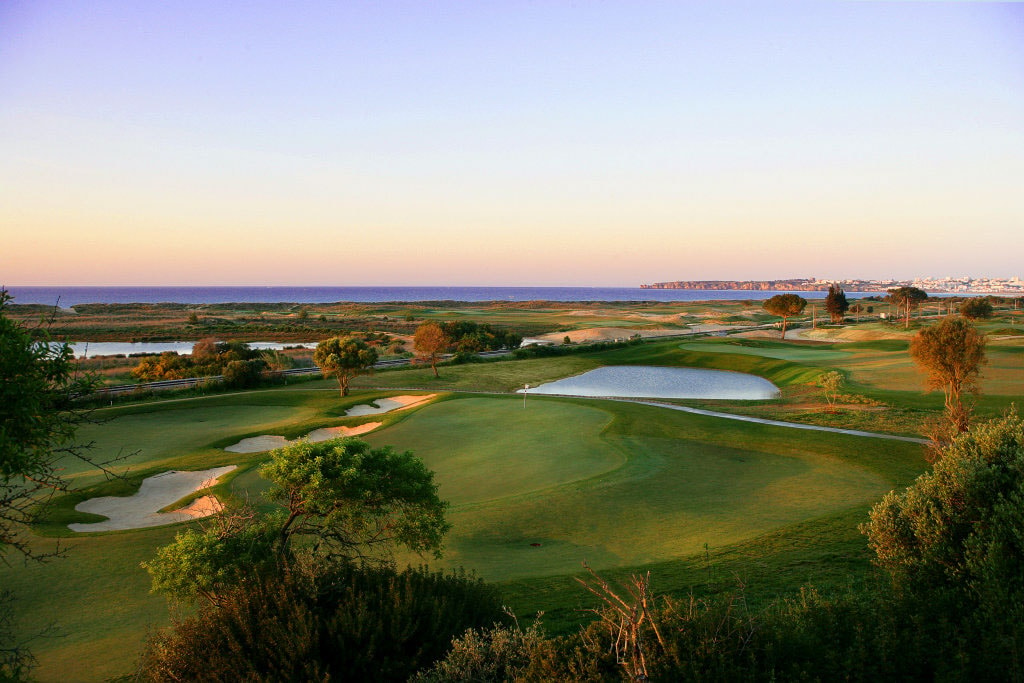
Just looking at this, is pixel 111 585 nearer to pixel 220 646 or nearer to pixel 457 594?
pixel 220 646

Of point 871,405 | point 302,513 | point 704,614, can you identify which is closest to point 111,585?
point 302,513

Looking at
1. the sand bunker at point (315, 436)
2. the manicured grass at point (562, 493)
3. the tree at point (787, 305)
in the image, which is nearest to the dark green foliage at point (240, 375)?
the manicured grass at point (562, 493)

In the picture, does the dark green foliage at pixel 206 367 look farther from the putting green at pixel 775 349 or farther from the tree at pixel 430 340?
the putting green at pixel 775 349

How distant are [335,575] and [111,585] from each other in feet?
17.5

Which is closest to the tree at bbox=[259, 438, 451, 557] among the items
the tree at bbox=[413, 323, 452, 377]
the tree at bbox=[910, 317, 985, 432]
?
the tree at bbox=[910, 317, 985, 432]

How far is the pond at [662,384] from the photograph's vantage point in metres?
41.4

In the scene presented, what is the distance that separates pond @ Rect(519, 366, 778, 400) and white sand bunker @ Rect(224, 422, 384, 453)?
1799 centimetres

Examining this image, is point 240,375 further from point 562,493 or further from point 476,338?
point 476,338

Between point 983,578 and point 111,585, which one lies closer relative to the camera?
point 983,578

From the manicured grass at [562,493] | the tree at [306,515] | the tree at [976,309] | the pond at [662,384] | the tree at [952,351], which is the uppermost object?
the tree at [976,309]

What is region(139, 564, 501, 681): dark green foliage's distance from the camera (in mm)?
7188

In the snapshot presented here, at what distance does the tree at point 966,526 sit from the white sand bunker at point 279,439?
16.7 metres

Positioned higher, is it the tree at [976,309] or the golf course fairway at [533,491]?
the tree at [976,309]

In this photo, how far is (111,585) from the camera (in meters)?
11.0
